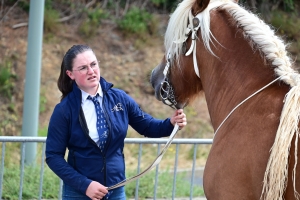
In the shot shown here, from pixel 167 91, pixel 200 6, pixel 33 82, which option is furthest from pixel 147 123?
pixel 33 82

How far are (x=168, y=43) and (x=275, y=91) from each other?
93 cm

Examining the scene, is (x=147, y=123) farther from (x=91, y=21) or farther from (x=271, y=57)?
(x=91, y=21)

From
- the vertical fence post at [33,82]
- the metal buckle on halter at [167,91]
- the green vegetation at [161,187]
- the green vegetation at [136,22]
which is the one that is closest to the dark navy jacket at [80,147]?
the metal buckle on halter at [167,91]

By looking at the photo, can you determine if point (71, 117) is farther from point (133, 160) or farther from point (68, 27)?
point (68, 27)

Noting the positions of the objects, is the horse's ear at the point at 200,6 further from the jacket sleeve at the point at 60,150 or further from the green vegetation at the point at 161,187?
the green vegetation at the point at 161,187

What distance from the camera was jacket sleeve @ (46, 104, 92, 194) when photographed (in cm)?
384

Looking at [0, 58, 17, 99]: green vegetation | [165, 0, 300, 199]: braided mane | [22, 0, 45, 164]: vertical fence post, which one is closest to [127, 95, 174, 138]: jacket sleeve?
[165, 0, 300, 199]: braided mane

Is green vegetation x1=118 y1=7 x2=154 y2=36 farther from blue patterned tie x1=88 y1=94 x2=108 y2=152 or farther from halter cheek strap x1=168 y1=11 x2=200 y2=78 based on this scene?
halter cheek strap x1=168 y1=11 x2=200 y2=78

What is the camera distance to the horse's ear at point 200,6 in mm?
3600

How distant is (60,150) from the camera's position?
3910mm

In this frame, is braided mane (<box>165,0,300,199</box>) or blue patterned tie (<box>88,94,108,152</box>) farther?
blue patterned tie (<box>88,94,108,152</box>)

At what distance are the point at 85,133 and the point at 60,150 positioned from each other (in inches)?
8.0

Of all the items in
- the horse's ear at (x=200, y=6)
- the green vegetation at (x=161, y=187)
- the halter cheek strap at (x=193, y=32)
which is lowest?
the green vegetation at (x=161, y=187)

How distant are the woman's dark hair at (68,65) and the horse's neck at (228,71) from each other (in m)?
0.87
